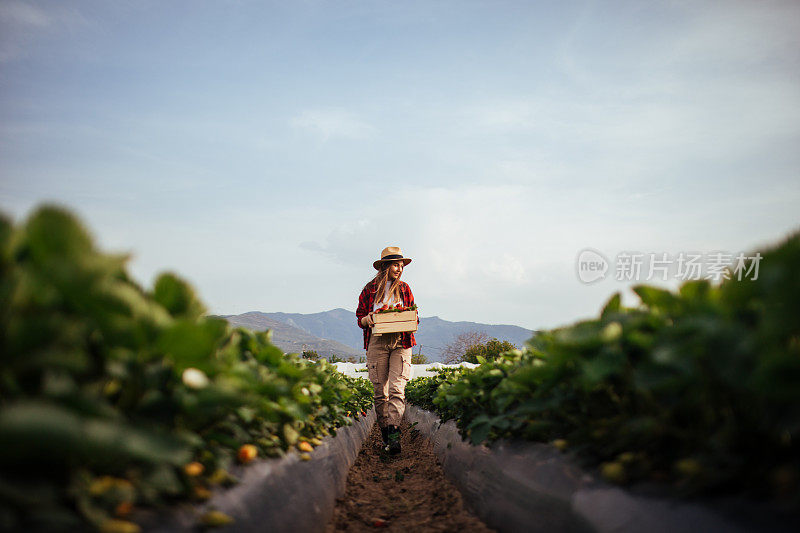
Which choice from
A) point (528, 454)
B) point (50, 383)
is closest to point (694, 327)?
point (528, 454)

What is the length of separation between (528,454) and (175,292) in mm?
1956

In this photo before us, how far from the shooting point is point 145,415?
1603 mm

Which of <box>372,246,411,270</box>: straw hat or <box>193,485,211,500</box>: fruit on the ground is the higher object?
<box>372,246,411,270</box>: straw hat

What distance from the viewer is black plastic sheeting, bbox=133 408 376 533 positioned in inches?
61.8

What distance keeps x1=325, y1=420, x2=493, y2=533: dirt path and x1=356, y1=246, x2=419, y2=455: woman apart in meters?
0.58

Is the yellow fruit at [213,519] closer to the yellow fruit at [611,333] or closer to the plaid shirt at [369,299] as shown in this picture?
the yellow fruit at [611,333]

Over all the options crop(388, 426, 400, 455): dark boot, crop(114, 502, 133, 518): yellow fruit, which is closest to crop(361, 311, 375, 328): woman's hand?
crop(388, 426, 400, 455): dark boot

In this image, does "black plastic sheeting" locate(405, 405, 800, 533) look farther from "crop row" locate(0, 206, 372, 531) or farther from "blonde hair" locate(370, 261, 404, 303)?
"blonde hair" locate(370, 261, 404, 303)

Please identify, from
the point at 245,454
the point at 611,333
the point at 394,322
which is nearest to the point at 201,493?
the point at 245,454

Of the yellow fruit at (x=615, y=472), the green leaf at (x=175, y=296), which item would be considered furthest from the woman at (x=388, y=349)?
the yellow fruit at (x=615, y=472)

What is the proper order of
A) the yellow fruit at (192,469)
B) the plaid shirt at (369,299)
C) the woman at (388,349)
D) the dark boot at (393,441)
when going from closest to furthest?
the yellow fruit at (192,469) < the dark boot at (393,441) < the woman at (388,349) < the plaid shirt at (369,299)

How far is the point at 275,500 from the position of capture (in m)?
2.23

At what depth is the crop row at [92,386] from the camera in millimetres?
1150

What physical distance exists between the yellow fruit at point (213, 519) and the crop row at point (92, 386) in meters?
0.10
